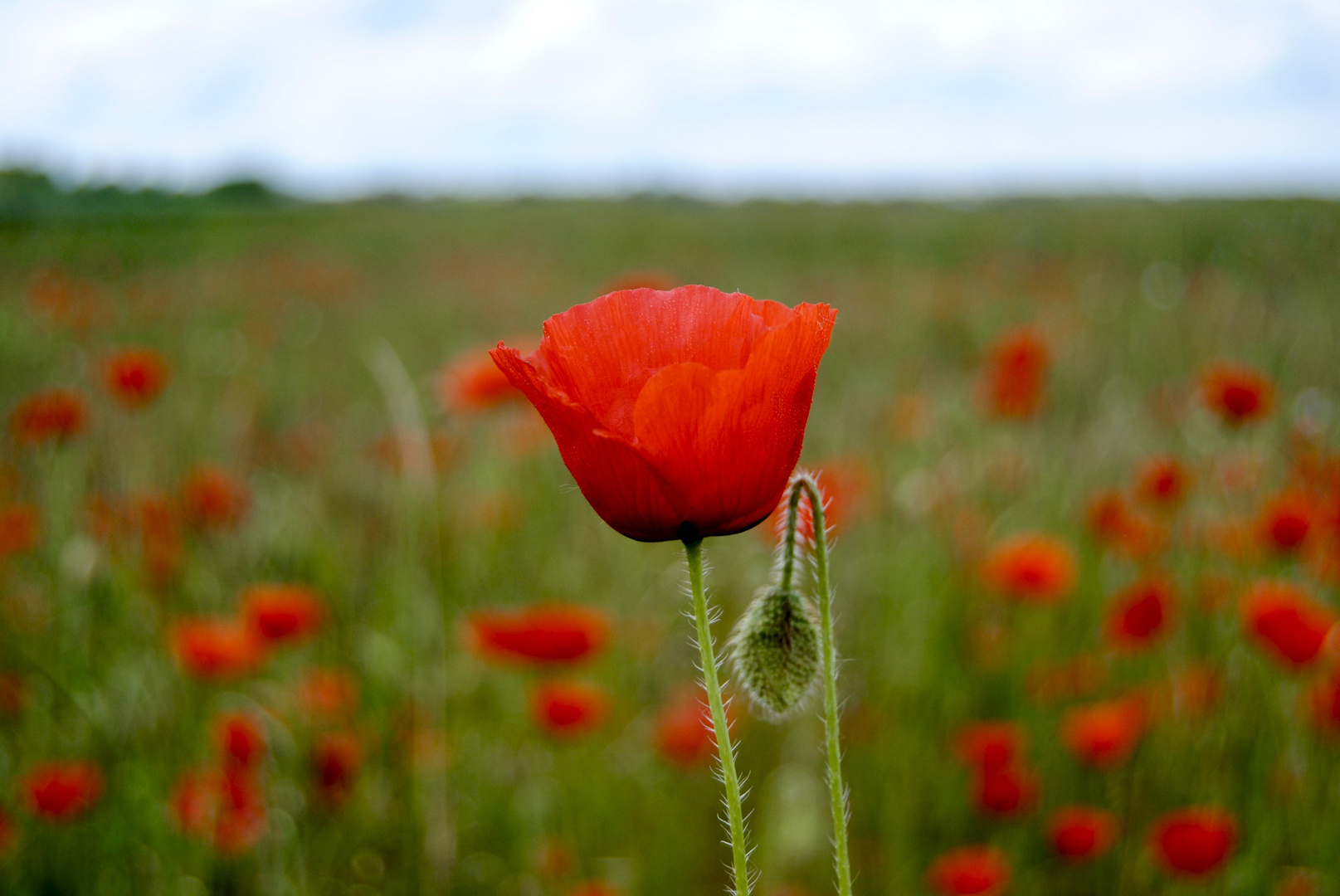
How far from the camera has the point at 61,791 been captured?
144cm

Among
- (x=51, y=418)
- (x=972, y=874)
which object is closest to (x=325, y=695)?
(x=51, y=418)

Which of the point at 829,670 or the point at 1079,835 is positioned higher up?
the point at 829,670

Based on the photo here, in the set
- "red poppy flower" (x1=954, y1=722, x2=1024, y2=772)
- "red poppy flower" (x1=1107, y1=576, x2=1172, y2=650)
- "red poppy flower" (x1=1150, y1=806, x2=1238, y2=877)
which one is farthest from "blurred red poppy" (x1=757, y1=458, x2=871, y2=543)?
"red poppy flower" (x1=1150, y1=806, x2=1238, y2=877)

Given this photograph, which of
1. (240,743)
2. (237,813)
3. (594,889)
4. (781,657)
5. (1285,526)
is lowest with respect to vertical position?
(594,889)

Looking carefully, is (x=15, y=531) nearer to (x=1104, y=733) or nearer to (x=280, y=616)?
(x=280, y=616)

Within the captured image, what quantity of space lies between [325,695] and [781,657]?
142 cm

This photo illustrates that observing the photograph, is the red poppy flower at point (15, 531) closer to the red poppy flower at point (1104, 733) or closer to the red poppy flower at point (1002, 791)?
the red poppy flower at point (1002, 791)

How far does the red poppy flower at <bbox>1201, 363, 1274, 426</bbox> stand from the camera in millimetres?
1792

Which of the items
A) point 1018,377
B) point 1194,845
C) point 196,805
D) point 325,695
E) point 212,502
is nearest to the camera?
point 1194,845

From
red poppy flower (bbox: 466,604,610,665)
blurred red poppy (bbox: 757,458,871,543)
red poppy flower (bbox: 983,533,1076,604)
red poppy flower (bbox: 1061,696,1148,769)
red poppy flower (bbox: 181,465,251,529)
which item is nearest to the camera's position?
red poppy flower (bbox: 466,604,610,665)

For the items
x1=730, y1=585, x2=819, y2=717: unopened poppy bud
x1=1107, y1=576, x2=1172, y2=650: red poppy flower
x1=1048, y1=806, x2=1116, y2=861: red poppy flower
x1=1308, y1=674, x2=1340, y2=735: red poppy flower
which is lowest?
x1=1048, y1=806, x2=1116, y2=861: red poppy flower

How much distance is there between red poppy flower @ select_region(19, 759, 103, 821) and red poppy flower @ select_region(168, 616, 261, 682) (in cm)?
22

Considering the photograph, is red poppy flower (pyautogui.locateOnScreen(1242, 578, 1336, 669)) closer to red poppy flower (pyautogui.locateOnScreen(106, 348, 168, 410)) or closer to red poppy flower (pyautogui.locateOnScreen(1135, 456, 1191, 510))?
red poppy flower (pyautogui.locateOnScreen(1135, 456, 1191, 510))

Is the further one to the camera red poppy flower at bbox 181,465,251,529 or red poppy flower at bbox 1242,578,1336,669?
red poppy flower at bbox 181,465,251,529
